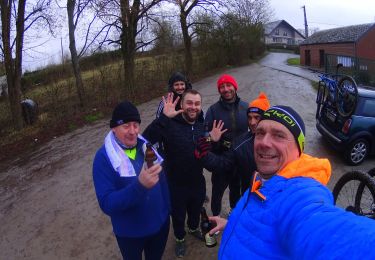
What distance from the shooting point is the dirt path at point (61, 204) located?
431 cm

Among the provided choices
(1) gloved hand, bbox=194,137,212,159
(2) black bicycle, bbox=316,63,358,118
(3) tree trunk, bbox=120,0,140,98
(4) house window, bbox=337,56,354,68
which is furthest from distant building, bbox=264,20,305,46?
(1) gloved hand, bbox=194,137,212,159

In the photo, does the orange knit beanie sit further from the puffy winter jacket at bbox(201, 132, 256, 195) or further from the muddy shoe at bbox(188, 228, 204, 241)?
the muddy shoe at bbox(188, 228, 204, 241)

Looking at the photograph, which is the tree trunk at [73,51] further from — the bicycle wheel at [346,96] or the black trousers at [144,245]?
the black trousers at [144,245]

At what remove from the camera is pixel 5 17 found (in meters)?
10.7

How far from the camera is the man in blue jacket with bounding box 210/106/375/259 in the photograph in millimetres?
1082

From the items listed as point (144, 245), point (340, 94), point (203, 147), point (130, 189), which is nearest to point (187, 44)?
point (340, 94)

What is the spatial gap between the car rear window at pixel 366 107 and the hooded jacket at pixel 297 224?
19.4 feet

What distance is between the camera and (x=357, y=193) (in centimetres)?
396

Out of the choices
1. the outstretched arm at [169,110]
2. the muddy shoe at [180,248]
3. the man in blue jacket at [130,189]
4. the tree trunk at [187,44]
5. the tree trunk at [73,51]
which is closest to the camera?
the man in blue jacket at [130,189]

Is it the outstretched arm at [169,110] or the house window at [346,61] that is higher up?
the outstretched arm at [169,110]

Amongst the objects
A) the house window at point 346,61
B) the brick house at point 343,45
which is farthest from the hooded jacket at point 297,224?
the brick house at point 343,45

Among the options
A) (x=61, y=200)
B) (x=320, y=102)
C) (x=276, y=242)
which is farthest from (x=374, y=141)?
(x=276, y=242)

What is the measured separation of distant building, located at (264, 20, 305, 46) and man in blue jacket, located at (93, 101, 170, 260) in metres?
82.5

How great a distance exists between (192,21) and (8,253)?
22.7m
